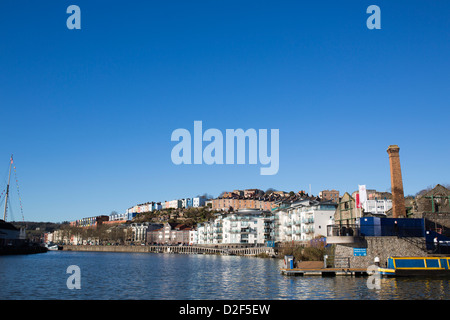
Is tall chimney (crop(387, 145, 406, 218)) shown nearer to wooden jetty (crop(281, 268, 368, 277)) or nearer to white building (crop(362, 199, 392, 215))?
wooden jetty (crop(281, 268, 368, 277))

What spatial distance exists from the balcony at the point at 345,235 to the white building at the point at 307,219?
43.9 m

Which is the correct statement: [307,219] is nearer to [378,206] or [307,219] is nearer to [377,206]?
[377,206]

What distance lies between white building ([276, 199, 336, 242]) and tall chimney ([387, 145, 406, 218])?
3836 cm

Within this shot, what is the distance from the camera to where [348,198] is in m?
65.0

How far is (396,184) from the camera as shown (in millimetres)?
58188

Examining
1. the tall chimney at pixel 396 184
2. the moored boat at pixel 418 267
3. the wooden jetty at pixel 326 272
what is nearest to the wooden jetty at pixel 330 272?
the wooden jetty at pixel 326 272

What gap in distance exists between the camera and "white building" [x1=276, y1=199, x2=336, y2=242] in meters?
98.8

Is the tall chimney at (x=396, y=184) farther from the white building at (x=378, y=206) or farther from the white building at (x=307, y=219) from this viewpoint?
the white building at (x=378, y=206)

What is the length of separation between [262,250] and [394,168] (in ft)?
230

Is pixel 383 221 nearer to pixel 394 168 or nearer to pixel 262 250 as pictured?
pixel 394 168

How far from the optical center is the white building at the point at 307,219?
98.8m

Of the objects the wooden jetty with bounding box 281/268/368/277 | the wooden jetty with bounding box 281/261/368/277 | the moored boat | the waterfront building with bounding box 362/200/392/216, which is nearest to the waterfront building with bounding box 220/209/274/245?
the waterfront building with bounding box 362/200/392/216

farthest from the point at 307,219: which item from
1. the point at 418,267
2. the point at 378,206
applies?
the point at 418,267
